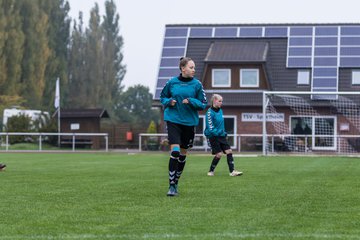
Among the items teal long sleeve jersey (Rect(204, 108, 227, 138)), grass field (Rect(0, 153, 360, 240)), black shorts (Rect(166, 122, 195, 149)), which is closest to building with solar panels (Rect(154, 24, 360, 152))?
teal long sleeve jersey (Rect(204, 108, 227, 138))

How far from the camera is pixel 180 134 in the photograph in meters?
11.4

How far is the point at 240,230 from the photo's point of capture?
7090 millimetres

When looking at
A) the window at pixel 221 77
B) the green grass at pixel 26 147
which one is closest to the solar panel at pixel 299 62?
the window at pixel 221 77

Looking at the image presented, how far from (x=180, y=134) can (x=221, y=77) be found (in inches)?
1438

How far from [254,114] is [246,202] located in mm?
37504

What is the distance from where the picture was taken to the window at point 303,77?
46969 mm

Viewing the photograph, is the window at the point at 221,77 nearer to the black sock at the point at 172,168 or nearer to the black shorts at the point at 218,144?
the black shorts at the point at 218,144

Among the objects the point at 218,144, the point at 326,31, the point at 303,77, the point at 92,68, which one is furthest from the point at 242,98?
the point at 92,68

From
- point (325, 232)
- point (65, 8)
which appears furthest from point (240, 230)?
point (65, 8)

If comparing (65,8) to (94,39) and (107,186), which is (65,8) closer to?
(94,39)

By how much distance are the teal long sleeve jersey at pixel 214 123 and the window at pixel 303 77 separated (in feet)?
103

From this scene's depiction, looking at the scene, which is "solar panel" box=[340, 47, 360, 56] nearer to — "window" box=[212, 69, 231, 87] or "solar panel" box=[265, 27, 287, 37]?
"solar panel" box=[265, 27, 287, 37]

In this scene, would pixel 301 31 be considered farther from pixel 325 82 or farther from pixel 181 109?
pixel 181 109

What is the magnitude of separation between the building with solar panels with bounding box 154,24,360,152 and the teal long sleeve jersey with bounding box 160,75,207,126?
31.3 m
